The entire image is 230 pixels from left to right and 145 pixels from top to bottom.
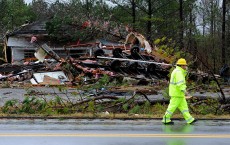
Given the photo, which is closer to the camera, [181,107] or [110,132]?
[110,132]

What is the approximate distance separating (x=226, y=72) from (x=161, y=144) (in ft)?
54.7

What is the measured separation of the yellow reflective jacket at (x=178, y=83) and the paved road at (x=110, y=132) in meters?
0.79

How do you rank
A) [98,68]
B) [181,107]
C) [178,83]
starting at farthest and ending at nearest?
[98,68] → [181,107] → [178,83]

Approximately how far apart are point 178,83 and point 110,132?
2305 mm

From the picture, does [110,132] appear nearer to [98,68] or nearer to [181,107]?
[181,107]

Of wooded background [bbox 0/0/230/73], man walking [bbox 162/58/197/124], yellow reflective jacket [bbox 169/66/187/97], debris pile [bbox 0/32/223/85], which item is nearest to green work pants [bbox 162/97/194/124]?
man walking [bbox 162/58/197/124]

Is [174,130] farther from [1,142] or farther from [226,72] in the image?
[226,72]

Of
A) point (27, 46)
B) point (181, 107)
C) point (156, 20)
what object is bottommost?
point (181, 107)

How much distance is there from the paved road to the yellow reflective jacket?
2.60 feet

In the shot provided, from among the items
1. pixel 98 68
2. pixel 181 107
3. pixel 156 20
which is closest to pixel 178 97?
pixel 181 107

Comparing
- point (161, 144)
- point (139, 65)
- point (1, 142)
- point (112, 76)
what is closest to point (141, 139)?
point (161, 144)

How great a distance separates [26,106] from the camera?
13.0m

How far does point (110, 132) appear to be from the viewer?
369 inches

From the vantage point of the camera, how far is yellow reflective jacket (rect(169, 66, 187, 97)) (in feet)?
34.6
